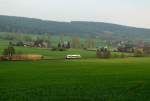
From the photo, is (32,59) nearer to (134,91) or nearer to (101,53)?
(101,53)

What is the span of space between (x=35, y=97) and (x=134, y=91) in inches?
259

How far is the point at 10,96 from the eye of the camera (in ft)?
64.7

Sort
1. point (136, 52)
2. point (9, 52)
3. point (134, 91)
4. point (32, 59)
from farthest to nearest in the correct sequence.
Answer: point (136, 52)
point (9, 52)
point (32, 59)
point (134, 91)

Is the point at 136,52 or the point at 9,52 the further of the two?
the point at 136,52

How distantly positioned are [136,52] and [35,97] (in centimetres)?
8771

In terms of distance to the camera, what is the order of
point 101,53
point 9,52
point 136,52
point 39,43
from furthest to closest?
point 39,43 → point 136,52 → point 101,53 → point 9,52

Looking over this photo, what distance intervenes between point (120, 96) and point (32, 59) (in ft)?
187

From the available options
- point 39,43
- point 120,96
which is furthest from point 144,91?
point 39,43

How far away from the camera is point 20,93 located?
2112 centimetres

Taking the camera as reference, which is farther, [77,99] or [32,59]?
[32,59]

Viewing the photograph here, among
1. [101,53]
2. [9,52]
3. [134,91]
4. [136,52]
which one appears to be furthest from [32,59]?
[134,91]

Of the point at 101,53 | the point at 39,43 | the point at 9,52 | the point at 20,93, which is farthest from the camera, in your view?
the point at 39,43

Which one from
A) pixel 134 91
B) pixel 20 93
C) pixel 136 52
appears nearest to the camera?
pixel 20 93

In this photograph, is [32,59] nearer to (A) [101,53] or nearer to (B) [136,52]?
(A) [101,53]
